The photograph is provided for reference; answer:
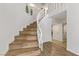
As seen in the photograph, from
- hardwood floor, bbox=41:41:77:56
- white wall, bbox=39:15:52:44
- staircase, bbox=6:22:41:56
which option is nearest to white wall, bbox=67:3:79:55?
hardwood floor, bbox=41:41:77:56

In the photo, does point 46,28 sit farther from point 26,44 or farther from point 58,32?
point 26,44

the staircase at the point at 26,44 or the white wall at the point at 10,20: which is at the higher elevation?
the white wall at the point at 10,20

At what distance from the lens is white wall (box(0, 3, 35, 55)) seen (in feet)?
5.87

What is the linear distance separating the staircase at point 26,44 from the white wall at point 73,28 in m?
0.36

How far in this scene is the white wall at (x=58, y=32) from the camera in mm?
1768

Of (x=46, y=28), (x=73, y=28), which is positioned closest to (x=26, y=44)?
(x=46, y=28)

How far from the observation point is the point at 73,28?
175 cm

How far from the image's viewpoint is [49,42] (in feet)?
5.93

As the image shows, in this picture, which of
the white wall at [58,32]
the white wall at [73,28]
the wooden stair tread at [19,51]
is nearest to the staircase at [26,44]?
the wooden stair tread at [19,51]

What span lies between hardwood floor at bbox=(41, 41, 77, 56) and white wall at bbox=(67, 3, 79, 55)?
0.21 ft

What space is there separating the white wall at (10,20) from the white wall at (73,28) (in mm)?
409

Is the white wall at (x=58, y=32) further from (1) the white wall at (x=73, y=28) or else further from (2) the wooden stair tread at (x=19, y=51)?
(2) the wooden stair tread at (x=19, y=51)

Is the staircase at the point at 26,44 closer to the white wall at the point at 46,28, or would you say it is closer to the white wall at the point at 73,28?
the white wall at the point at 46,28

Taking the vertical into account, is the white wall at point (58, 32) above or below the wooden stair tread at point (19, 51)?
above
